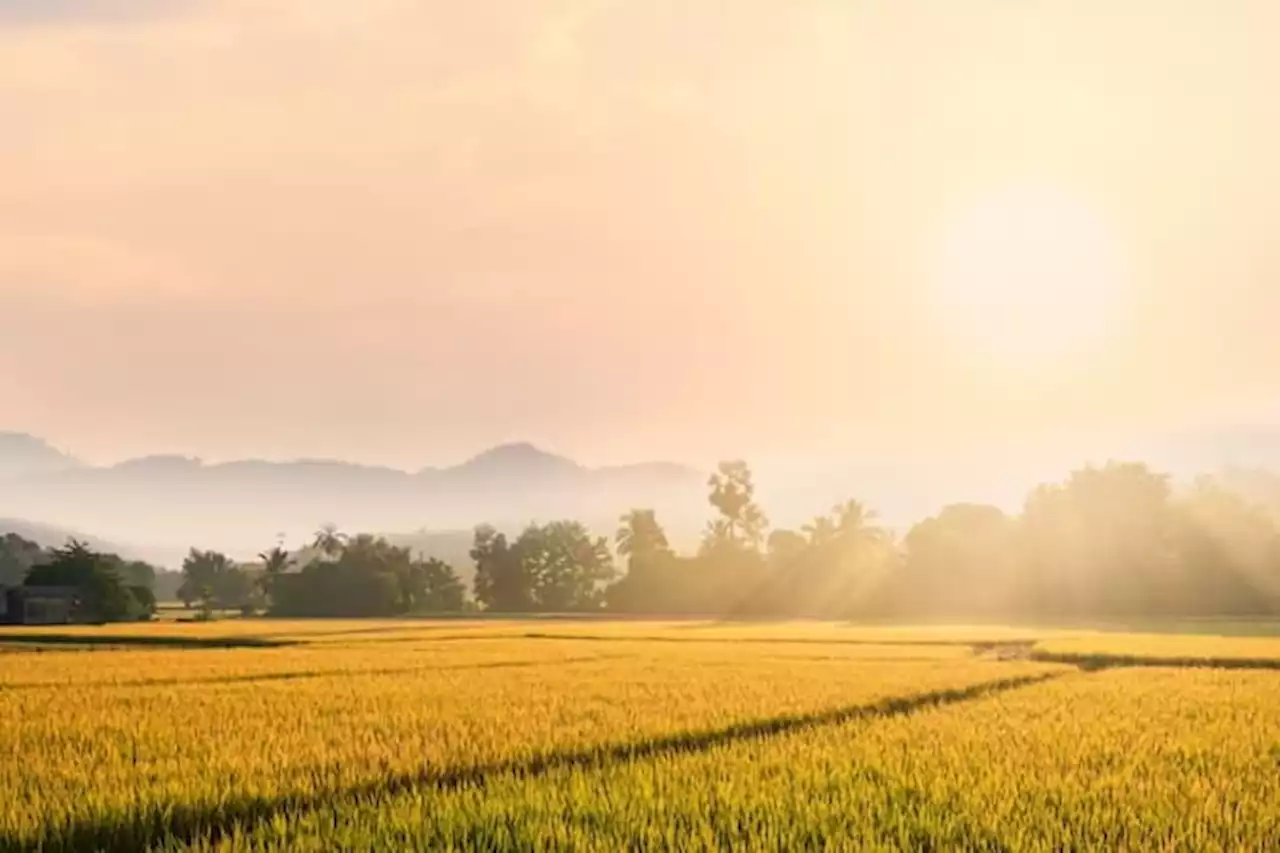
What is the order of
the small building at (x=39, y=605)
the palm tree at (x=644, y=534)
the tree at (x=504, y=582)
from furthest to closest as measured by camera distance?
the tree at (x=504, y=582), the palm tree at (x=644, y=534), the small building at (x=39, y=605)

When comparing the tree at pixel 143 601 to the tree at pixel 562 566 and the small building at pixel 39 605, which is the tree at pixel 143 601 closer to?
the small building at pixel 39 605

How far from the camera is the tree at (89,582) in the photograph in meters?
83.9

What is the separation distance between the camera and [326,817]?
320 inches

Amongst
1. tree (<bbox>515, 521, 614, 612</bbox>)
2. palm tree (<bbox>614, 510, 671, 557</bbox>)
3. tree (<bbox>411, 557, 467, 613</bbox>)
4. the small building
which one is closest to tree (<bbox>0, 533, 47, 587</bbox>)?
tree (<bbox>411, 557, 467, 613</bbox>)

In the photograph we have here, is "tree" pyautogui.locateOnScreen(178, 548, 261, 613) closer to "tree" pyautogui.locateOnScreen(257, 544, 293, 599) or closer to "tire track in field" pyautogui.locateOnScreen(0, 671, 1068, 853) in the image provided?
"tree" pyautogui.locateOnScreen(257, 544, 293, 599)

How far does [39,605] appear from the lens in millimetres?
80125

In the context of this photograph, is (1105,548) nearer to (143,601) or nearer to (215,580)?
(143,601)

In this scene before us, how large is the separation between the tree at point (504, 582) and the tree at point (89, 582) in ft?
118

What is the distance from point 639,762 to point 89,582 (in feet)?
278

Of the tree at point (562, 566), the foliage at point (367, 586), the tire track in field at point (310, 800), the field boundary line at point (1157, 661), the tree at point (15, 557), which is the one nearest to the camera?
the tire track in field at point (310, 800)

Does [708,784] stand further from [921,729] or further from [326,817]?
[921,729]

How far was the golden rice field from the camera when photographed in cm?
763

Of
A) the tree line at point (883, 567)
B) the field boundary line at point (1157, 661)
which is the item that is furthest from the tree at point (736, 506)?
the field boundary line at point (1157, 661)

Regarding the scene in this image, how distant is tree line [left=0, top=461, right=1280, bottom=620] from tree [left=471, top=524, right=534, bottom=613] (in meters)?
0.15
